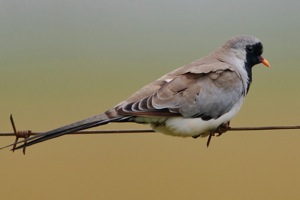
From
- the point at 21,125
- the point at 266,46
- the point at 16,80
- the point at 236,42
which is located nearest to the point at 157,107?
the point at 236,42

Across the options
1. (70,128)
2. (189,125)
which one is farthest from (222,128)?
(70,128)

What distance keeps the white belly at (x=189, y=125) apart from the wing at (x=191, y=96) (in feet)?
0.14

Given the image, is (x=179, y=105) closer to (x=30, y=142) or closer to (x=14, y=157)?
(x=30, y=142)

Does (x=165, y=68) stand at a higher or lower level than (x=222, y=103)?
higher

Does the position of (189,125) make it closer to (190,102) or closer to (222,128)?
(190,102)

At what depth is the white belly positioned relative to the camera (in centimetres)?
672

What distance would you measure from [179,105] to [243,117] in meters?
6.69

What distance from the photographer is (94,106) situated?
14.5 meters

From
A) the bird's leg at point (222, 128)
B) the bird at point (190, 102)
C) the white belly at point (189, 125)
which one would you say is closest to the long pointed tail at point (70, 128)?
the bird at point (190, 102)

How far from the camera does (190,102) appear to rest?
22.2 feet

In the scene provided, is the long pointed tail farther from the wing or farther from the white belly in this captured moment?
the white belly

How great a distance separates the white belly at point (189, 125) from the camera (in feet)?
22.0

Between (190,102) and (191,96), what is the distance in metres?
0.06

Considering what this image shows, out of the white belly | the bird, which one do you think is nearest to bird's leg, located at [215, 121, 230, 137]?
the bird
